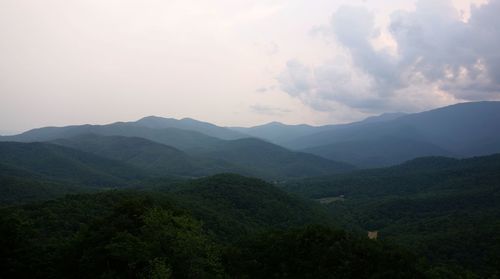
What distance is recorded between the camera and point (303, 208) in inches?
4277

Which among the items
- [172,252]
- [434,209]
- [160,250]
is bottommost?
[434,209]

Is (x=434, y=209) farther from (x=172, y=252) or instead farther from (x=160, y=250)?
(x=160, y=250)

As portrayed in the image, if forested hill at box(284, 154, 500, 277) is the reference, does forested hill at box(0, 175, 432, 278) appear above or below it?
above

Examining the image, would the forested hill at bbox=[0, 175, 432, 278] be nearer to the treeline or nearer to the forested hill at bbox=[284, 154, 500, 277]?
the treeline

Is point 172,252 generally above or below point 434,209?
above

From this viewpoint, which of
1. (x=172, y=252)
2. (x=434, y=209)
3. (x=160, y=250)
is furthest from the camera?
(x=434, y=209)

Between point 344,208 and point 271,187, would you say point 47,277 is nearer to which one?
point 271,187

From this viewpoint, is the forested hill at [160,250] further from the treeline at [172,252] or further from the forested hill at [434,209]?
the forested hill at [434,209]

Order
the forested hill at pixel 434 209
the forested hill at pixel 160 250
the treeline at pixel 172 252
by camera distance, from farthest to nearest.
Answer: the forested hill at pixel 434 209 < the forested hill at pixel 160 250 < the treeline at pixel 172 252

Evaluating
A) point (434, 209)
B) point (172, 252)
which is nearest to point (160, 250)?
point (172, 252)

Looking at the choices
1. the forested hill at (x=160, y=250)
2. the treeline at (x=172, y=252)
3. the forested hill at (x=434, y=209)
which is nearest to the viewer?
the treeline at (x=172, y=252)

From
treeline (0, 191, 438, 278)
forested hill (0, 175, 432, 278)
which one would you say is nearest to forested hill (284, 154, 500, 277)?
forested hill (0, 175, 432, 278)

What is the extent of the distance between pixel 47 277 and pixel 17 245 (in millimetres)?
4703

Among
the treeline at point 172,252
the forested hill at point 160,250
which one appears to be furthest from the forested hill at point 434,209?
the treeline at point 172,252
